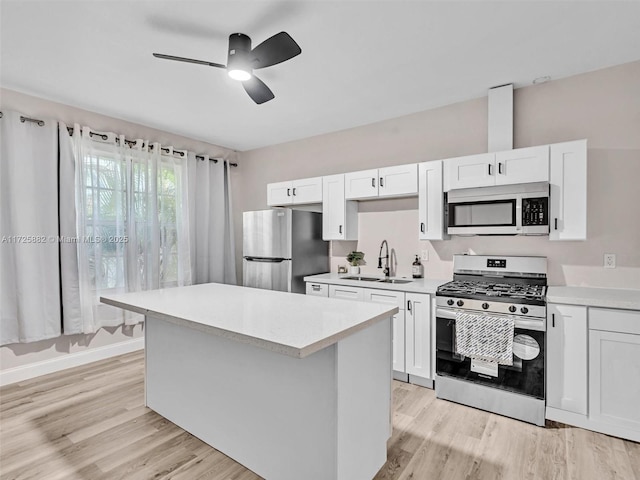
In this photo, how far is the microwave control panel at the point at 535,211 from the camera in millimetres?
2693

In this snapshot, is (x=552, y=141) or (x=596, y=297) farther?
(x=552, y=141)

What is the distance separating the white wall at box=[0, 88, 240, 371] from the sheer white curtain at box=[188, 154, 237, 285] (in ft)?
1.94

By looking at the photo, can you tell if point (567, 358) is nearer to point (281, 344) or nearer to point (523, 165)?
point (523, 165)

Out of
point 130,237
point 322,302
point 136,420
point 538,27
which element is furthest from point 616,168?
point 130,237

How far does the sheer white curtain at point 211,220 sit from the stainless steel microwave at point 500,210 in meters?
3.13

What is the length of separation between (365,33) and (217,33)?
0.98 m

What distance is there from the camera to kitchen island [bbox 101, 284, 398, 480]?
5.23 ft

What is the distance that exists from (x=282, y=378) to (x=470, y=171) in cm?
234

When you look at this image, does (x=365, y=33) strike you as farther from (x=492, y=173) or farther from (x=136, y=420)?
(x=136, y=420)

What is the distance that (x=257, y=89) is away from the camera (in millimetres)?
2436

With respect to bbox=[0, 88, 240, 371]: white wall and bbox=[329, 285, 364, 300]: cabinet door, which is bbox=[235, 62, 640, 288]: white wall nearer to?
bbox=[329, 285, 364, 300]: cabinet door

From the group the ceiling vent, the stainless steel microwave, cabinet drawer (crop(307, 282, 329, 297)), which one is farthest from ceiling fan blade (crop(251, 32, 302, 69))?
cabinet drawer (crop(307, 282, 329, 297))

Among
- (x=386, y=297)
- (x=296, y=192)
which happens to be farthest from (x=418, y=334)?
(x=296, y=192)

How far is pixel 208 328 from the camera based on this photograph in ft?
5.45
